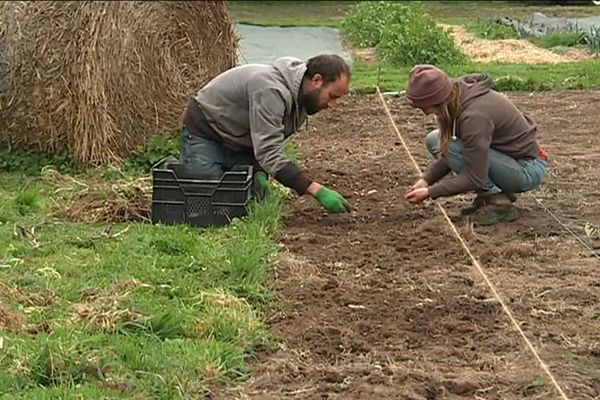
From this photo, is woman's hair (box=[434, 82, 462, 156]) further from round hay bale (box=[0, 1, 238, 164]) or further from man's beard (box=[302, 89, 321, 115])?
round hay bale (box=[0, 1, 238, 164])

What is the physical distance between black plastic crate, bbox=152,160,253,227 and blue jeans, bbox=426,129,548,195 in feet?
3.93

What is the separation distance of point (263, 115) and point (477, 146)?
1.20 m

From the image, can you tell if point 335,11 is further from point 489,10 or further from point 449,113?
point 449,113

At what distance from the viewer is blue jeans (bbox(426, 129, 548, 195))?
21.8ft

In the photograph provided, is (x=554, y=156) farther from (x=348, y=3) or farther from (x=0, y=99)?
(x=348, y=3)

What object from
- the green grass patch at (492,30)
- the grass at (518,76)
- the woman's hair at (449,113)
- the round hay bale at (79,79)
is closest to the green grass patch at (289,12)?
the green grass patch at (492,30)

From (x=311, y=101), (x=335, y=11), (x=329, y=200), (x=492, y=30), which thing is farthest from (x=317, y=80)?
(x=335, y=11)

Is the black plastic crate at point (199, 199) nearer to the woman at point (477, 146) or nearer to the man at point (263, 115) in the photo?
the man at point (263, 115)

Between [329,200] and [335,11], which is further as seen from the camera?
[335,11]

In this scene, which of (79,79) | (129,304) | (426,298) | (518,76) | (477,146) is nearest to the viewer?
(129,304)

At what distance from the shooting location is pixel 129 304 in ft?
16.1

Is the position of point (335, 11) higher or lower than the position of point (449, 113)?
lower

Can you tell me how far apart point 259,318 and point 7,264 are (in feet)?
4.92

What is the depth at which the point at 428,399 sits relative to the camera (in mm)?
3986
